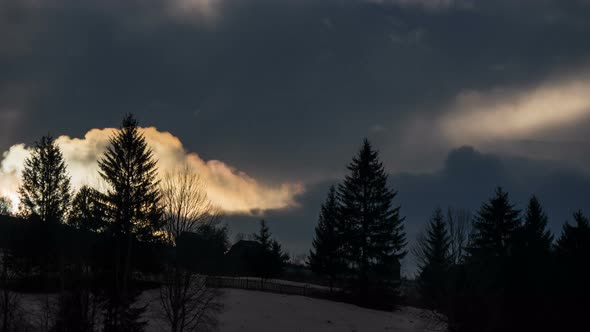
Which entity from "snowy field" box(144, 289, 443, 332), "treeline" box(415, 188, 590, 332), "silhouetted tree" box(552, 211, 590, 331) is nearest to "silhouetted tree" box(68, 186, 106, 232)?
"snowy field" box(144, 289, 443, 332)

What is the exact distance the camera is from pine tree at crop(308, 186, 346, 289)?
55.8 metres

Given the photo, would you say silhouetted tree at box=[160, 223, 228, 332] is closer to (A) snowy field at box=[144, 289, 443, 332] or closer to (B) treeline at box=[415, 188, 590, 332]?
(A) snowy field at box=[144, 289, 443, 332]

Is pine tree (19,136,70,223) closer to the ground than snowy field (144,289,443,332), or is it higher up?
higher up

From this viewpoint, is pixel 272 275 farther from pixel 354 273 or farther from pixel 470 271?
pixel 470 271

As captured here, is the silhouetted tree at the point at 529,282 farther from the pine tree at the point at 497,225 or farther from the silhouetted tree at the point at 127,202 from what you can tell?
the silhouetted tree at the point at 127,202

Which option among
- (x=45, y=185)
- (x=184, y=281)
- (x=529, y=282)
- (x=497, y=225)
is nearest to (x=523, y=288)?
(x=529, y=282)

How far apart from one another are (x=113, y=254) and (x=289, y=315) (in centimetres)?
1508

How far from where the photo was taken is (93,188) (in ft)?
120

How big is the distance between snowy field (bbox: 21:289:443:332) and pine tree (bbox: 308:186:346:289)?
8.46 metres

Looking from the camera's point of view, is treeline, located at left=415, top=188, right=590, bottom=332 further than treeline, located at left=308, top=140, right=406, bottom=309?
No

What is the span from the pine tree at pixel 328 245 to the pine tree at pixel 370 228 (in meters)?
1.86

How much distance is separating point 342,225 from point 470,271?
1586 cm

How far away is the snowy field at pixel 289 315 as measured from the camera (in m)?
37.8

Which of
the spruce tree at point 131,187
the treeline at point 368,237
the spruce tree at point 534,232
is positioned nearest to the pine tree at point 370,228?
the treeline at point 368,237
